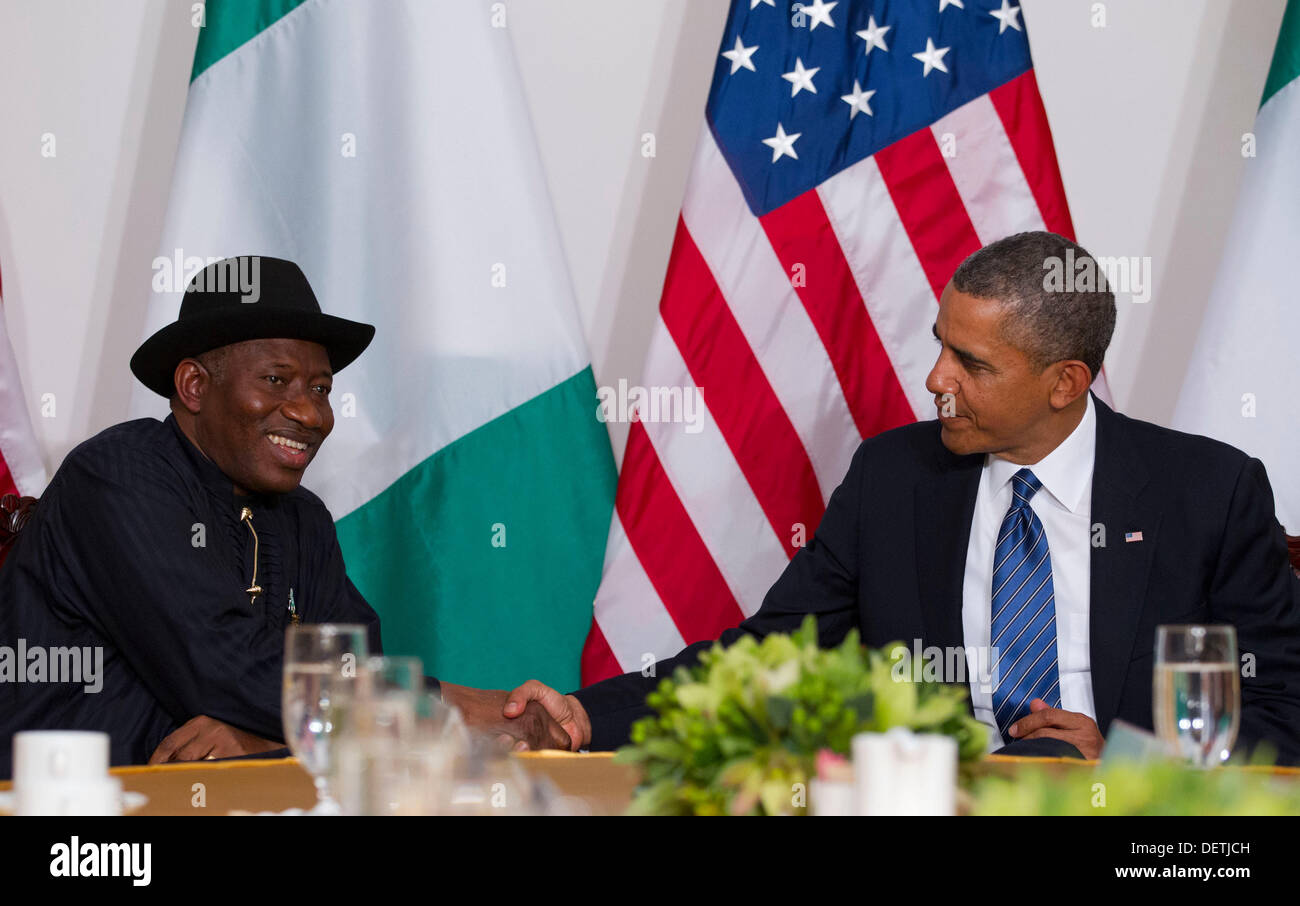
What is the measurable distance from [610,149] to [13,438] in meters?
1.62

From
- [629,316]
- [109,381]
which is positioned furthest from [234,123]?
[629,316]

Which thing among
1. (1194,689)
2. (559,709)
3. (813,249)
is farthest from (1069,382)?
(1194,689)

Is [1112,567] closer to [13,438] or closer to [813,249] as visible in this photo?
[813,249]

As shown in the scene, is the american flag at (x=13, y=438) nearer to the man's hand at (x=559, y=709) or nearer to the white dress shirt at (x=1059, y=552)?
the man's hand at (x=559, y=709)

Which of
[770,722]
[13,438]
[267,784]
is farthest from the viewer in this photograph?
[13,438]

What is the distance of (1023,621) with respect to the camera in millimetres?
2514

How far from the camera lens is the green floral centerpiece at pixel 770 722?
3.65 ft

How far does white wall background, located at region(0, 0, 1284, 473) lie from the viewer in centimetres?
365

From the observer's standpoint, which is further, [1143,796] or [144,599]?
[144,599]

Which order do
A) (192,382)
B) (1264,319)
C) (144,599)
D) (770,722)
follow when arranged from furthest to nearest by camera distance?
1. (1264,319)
2. (192,382)
3. (144,599)
4. (770,722)

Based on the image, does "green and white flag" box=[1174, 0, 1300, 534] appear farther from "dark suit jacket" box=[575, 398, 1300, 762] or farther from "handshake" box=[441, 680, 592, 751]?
"handshake" box=[441, 680, 592, 751]

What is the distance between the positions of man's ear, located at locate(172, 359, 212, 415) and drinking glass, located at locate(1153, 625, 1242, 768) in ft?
6.22

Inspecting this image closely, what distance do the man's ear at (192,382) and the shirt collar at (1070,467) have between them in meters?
1.52

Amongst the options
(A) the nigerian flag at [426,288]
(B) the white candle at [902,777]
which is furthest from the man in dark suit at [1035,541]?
(B) the white candle at [902,777]
